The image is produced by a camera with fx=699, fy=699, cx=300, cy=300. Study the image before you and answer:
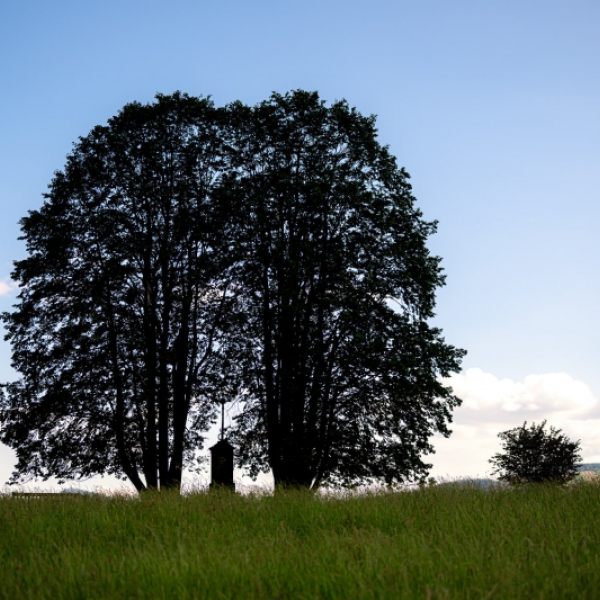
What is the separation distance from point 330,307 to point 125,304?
705cm

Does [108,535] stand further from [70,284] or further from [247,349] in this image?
[70,284]

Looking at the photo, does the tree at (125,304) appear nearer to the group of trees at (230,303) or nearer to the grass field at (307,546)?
the group of trees at (230,303)

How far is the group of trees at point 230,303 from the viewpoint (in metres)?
22.1

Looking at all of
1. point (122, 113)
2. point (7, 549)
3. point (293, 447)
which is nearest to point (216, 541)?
point (7, 549)

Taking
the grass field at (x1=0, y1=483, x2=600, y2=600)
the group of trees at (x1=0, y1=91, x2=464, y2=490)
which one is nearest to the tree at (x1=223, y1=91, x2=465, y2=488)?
the group of trees at (x1=0, y1=91, x2=464, y2=490)

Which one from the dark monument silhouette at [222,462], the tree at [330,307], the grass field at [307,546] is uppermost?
the tree at [330,307]

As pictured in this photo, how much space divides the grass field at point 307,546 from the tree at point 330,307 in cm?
897

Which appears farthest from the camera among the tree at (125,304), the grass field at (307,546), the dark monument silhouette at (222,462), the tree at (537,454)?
the tree at (537,454)

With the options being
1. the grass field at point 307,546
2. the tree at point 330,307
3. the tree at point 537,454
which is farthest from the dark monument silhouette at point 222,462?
the tree at point 537,454

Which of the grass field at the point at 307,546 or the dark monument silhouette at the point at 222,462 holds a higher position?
the dark monument silhouette at the point at 222,462

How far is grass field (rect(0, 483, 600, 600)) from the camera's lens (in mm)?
6582

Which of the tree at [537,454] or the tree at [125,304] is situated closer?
the tree at [125,304]

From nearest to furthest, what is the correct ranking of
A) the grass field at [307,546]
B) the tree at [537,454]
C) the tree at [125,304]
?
the grass field at [307,546], the tree at [125,304], the tree at [537,454]

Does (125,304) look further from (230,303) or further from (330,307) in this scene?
(330,307)
